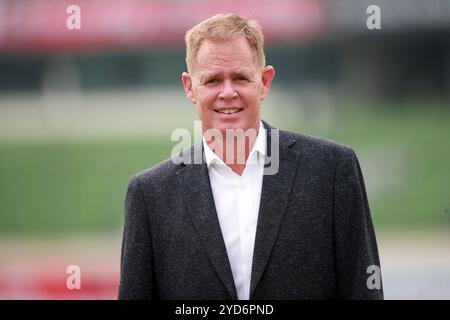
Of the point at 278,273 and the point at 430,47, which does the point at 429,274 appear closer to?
the point at 430,47

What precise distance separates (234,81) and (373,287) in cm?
50

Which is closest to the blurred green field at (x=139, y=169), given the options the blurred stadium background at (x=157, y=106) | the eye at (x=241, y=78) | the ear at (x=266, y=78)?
the blurred stadium background at (x=157, y=106)

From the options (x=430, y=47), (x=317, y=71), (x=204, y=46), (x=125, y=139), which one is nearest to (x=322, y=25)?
(x=317, y=71)

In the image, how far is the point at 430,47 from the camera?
8211 millimetres

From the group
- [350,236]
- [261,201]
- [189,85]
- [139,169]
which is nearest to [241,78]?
[189,85]

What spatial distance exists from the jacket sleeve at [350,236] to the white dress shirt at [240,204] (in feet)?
0.55

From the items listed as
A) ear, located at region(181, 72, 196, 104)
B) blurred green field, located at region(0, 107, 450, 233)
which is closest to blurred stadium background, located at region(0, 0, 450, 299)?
blurred green field, located at region(0, 107, 450, 233)

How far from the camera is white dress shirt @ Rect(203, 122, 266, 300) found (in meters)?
1.52

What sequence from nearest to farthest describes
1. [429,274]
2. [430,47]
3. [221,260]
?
[221,260], [429,274], [430,47]

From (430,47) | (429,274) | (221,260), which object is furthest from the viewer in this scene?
(430,47)

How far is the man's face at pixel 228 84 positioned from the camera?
5.01 feet

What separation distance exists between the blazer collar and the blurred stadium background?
6.29 meters

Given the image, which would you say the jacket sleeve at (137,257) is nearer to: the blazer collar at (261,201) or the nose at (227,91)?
the blazer collar at (261,201)
